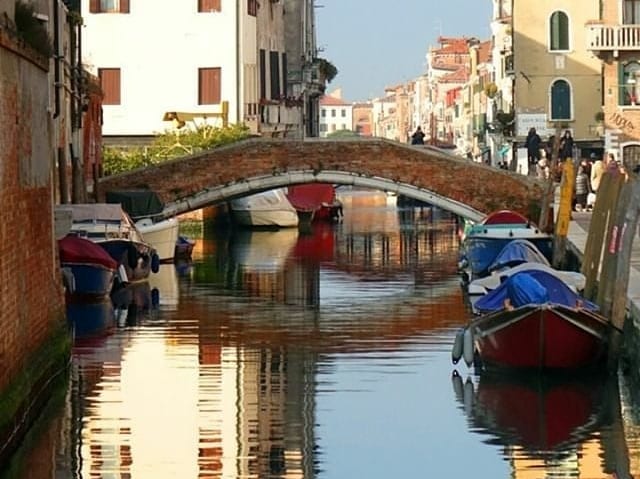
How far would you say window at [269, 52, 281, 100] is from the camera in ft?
148

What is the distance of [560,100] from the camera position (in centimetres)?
5141

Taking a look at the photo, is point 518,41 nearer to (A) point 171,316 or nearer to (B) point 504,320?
(A) point 171,316

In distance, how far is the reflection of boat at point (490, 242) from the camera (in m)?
27.9

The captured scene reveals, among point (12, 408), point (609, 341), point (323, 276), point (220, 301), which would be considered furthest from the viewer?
point (323, 276)

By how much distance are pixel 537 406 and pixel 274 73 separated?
30.5 meters

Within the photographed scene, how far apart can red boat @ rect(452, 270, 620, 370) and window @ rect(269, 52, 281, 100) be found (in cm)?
2789

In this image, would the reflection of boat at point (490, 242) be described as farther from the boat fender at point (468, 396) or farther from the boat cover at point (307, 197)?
the boat cover at point (307, 197)

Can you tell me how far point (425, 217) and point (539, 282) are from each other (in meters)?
38.5

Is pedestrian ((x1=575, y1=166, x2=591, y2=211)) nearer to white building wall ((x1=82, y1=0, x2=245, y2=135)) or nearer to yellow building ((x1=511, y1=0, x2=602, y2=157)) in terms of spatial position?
white building wall ((x1=82, y1=0, x2=245, y2=135))

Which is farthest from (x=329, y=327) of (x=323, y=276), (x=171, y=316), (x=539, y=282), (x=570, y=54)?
(x=570, y=54)

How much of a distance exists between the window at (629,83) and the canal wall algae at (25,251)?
31728 millimetres

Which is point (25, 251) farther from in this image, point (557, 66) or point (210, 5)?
point (557, 66)

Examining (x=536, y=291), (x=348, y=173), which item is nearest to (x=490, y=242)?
(x=348, y=173)

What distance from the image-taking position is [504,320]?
666 inches
